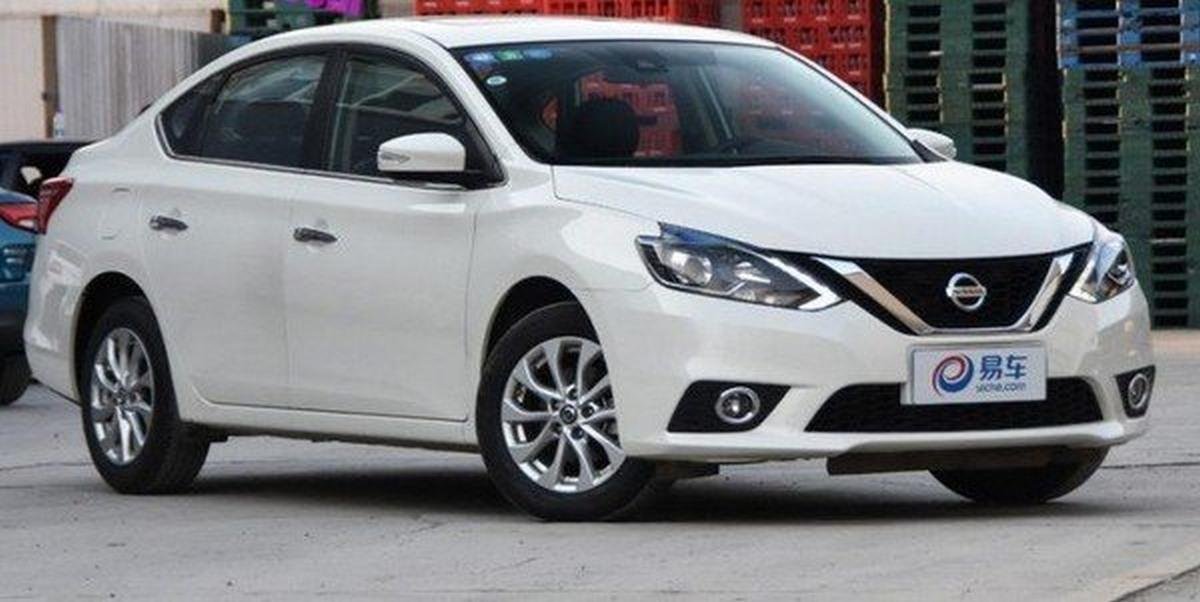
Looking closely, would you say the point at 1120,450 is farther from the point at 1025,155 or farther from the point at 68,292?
the point at 1025,155

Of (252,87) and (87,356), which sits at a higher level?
(252,87)

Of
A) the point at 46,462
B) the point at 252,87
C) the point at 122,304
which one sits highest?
the point at 252,87

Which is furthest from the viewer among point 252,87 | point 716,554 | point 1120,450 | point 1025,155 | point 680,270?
point 1025,155

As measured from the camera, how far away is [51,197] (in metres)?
12.5

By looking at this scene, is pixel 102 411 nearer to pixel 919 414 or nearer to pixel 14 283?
pixel 919 414

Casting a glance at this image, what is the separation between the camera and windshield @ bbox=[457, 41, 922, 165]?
10.6m

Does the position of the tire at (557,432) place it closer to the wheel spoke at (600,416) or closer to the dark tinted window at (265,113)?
the wheel spoke at (600,416)

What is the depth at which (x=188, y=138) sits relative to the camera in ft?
39.4

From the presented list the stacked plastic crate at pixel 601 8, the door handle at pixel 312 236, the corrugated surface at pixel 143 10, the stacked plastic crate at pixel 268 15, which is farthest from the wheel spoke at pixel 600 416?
the corrugated surface at pixel 143 10

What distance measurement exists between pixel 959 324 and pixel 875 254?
31 centimetres

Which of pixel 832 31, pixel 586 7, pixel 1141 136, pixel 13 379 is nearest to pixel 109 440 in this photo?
pixel 13 379

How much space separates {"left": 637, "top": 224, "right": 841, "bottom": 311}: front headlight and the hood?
1.7 inches

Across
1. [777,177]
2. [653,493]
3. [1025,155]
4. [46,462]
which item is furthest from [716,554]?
[1025,155]

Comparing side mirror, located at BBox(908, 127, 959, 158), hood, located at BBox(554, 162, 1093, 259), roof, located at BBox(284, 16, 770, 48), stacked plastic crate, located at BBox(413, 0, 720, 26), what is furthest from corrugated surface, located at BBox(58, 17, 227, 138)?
hood, located at BBox(554, 162, 1093, 259)
